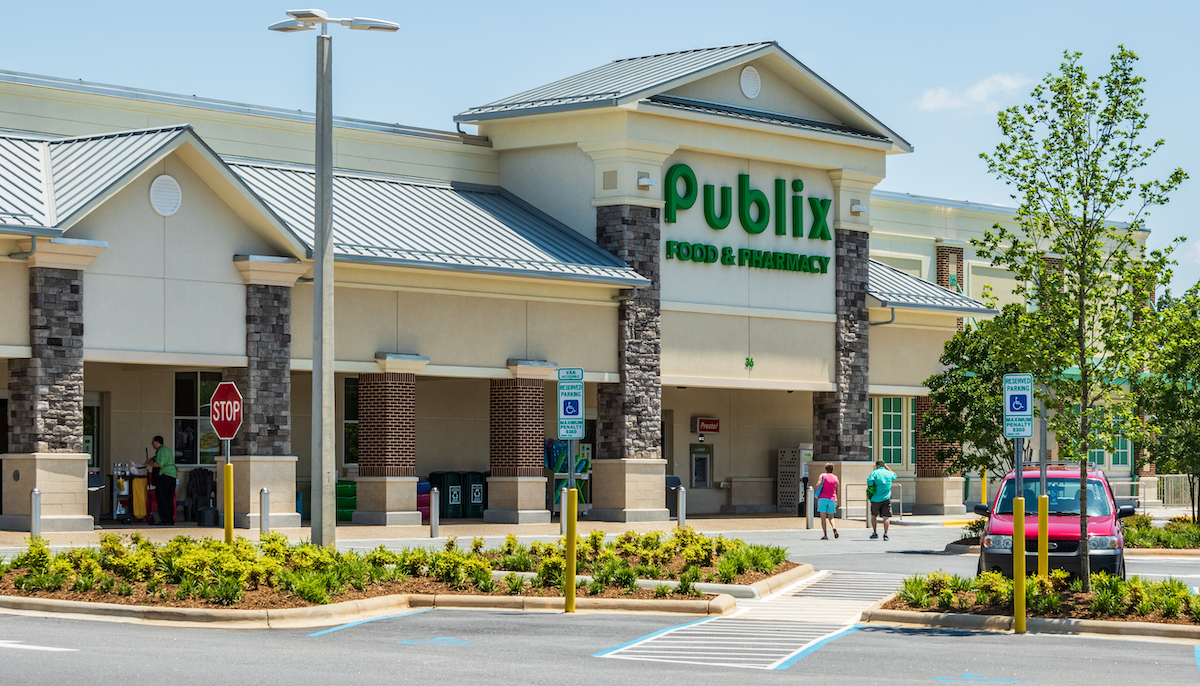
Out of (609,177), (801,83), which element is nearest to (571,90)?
(609,177)

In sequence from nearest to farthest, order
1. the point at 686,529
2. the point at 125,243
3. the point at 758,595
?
the point at 758,595 < the point at 686,529 < the point at 125,243

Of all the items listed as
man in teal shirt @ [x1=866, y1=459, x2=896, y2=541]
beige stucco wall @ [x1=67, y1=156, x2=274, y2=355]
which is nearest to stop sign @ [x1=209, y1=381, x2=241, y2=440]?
beige stucco wall @ [x1=67, y1=156, x2=274, y2=355]

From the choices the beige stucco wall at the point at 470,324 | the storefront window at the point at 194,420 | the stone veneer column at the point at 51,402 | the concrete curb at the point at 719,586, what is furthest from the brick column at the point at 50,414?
the concrete curb at the point at 719,586

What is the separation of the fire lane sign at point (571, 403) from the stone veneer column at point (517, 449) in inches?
564

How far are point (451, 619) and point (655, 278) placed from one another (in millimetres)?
19592

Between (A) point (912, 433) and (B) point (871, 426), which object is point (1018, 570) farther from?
(A) point (912, 433)

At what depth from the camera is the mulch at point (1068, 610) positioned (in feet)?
52.1

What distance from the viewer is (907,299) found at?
1596 inches

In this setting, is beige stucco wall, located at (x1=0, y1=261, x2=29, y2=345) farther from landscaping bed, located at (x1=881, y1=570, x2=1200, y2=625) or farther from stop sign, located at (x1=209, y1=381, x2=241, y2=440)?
landscaping bed, located at (x1=881, y1=570, x2=1200, y2=625)

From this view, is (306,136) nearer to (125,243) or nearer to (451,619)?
(125,243)

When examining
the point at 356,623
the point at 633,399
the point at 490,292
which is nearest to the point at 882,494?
the point at 633,399

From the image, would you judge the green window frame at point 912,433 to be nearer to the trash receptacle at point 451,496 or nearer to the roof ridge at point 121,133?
the trash receptacle at point 451,496

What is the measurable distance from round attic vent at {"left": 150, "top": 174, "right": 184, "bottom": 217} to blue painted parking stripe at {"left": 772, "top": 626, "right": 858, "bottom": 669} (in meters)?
16.6

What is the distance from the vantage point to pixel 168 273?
93.6 feet
